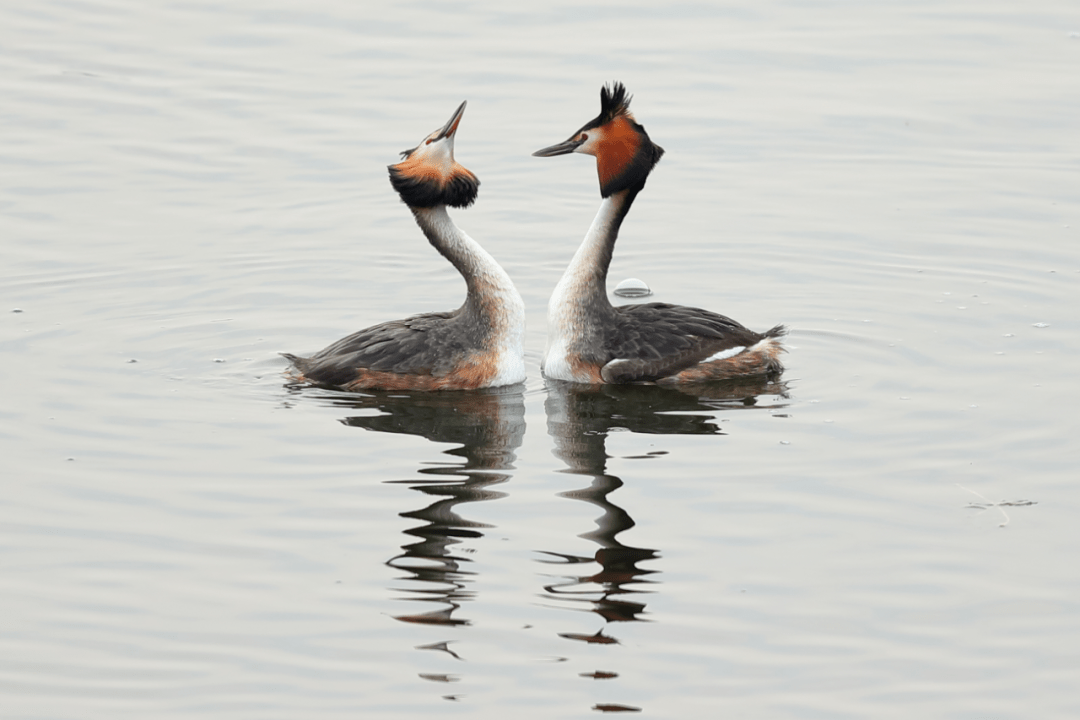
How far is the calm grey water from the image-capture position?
6164mm

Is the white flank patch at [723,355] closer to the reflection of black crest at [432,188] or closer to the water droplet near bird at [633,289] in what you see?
the reflection of black crest at [432,188]

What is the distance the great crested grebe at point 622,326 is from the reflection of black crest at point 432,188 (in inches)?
22.8

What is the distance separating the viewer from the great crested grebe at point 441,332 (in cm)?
966

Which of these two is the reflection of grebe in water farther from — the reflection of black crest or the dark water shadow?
the reflection of black crest

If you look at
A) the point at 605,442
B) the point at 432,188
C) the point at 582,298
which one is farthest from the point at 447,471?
the point at 432,188

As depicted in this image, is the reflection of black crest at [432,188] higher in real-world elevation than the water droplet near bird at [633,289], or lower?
higher

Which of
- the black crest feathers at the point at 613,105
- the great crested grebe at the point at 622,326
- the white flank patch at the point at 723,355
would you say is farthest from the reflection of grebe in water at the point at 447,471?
the black crest feathers at the point at 613,105

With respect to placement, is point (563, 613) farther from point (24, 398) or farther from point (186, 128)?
point (186, 128)

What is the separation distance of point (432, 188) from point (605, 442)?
7.34ft

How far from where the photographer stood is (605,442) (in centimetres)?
867

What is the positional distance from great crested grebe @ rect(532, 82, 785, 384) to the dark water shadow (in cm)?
12

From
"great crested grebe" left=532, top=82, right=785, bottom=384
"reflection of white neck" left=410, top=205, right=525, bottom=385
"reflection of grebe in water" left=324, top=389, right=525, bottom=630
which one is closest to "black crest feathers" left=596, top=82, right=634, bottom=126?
"great crested grebe" left=532, top=82, right=785, bottom=384

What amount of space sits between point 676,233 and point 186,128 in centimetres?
532

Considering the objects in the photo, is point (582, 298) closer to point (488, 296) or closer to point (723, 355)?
point (488, 296)
